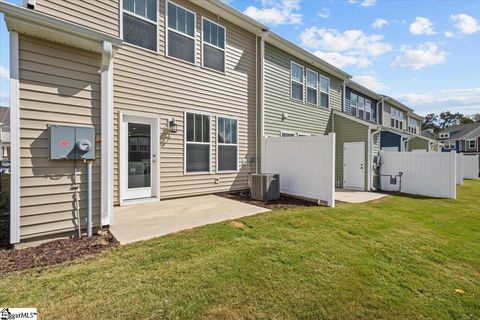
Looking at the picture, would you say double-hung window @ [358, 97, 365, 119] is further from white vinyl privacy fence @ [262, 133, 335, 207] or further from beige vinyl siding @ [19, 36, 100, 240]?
beige vinyl siding @ [19, 36, 100, 240]

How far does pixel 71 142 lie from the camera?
146 inches

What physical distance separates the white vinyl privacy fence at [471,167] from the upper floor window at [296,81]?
17.2 m

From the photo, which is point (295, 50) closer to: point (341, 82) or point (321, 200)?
point (341, 82)

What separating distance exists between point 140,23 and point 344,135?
9.40 m

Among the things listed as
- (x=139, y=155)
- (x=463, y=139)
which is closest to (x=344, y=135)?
(x=139, y=155)

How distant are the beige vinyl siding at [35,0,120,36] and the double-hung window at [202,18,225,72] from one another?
2.50 meters

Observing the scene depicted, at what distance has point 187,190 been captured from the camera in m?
7.05

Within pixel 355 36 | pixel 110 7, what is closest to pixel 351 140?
pixel 355 36

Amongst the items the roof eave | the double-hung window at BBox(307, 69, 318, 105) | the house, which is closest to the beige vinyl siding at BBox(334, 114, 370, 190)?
the double-hung window at BBox(307, 69, 318, 105)

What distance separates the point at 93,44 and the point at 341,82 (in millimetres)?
12367

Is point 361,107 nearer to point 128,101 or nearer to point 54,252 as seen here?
point 128,101

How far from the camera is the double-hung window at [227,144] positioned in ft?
26.0

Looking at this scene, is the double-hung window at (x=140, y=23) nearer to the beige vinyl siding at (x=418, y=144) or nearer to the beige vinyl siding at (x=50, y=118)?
the beige vinyl siding at (x=50, y=118)

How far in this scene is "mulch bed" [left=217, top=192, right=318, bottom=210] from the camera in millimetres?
6520
